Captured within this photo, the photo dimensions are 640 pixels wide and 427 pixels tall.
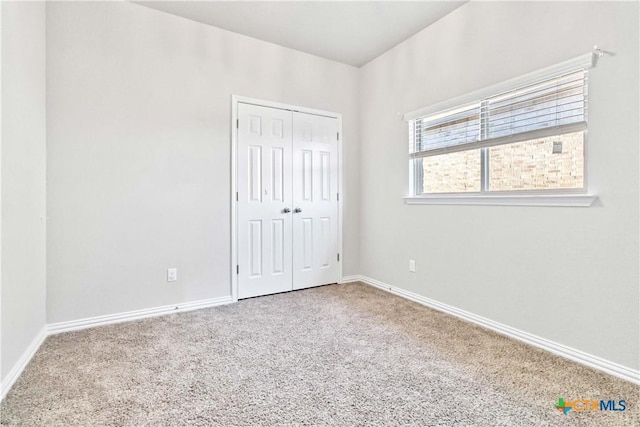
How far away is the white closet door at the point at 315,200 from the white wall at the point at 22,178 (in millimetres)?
2103

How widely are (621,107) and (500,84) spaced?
0.78 metres

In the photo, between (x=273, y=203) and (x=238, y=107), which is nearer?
(x=238, y=107)

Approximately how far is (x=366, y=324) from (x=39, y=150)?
2709 mm

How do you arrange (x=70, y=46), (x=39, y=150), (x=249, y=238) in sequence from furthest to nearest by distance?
(x=249, y=238) < (x=70, y=46) < (x=39, y=150)

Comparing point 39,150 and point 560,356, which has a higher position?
point 39,150

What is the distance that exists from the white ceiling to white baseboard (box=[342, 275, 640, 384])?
2555 millimetres

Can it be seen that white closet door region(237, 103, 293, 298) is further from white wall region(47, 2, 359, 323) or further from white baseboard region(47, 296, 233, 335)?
white baseboard region(47, 296, 233, 335)

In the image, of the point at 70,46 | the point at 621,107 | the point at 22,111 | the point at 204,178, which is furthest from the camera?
the point at 204,178

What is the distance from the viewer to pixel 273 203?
3379 mm

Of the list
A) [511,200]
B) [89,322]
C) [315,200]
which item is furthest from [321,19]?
[89,322]

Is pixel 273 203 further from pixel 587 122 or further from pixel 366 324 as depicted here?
pixel 587 122

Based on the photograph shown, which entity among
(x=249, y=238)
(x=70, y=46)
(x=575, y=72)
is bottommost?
(x=249, y=238)

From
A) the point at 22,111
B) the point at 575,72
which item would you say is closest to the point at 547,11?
the point at 575,72

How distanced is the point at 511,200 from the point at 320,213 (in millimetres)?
1942
